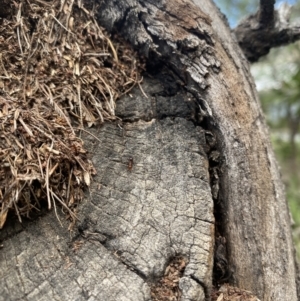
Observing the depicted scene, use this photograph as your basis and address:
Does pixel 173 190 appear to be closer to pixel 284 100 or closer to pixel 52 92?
pixel 52 92

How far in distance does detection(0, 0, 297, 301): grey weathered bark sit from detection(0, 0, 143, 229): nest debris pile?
0.08 m

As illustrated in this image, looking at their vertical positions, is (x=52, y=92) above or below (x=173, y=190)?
above

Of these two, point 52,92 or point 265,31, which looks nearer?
point 52,92

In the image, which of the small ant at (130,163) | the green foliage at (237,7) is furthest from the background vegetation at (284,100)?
the small ant at (130,163)

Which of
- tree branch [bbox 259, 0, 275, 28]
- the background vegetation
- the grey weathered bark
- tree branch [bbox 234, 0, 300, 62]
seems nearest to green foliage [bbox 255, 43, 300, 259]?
the background vegetation

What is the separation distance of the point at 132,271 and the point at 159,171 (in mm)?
452

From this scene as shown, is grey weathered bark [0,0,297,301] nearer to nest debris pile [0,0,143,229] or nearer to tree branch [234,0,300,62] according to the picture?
nest debris pile [0,0,143,229]

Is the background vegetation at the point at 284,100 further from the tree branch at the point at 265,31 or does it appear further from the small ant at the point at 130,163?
the small ant at the point at 130,163

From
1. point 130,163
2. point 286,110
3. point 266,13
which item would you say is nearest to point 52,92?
point 130,163

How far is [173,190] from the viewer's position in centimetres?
162

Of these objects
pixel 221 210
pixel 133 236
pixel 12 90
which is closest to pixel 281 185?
pixel 221 210

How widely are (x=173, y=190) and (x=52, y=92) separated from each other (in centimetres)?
78

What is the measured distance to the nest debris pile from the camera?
154 centimetres

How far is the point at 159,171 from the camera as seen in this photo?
1.67 metres
